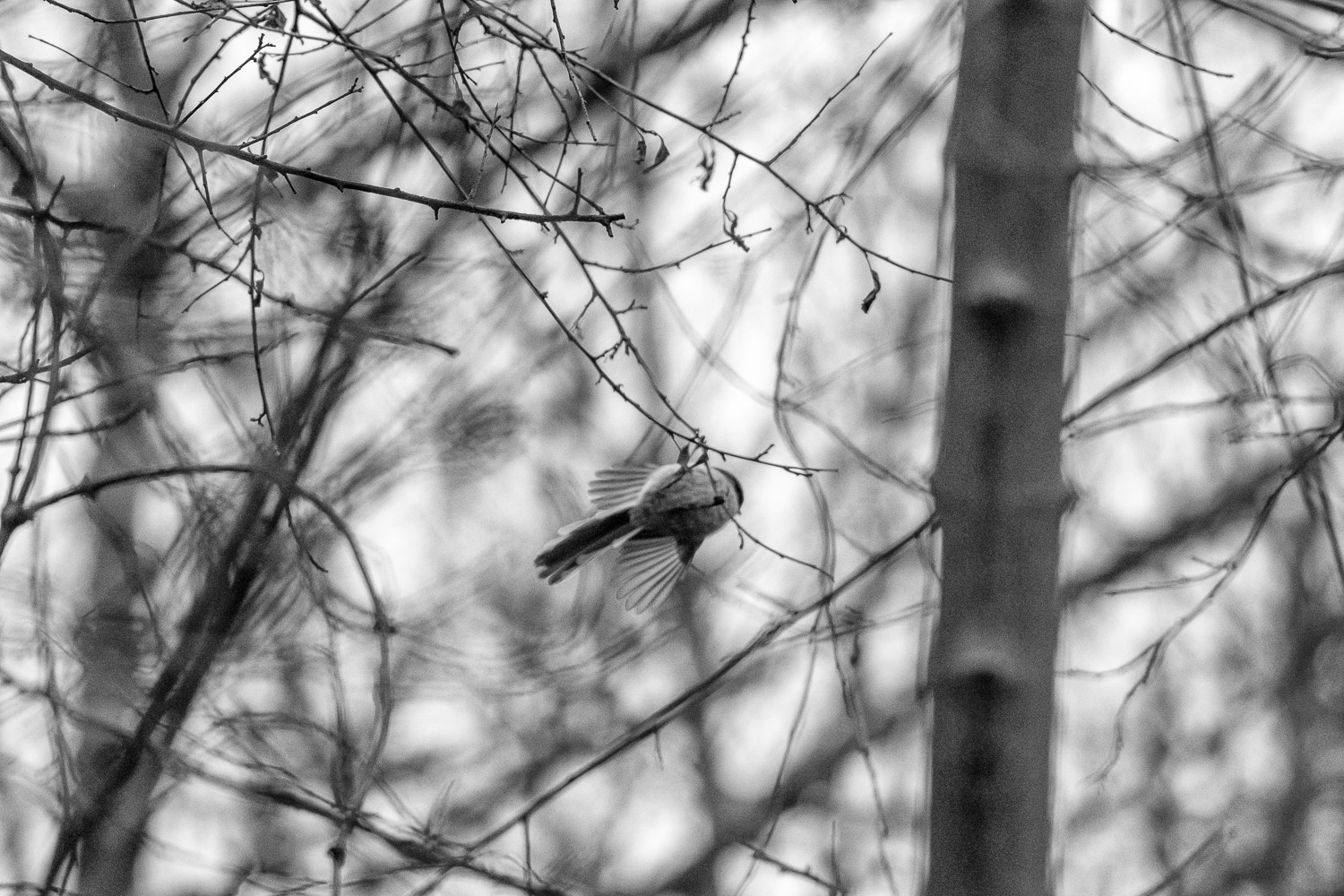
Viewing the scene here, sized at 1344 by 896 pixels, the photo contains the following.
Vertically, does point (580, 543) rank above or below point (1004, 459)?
above

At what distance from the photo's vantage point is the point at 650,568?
203cm

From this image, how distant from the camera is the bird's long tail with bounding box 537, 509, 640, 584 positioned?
203 centimetres

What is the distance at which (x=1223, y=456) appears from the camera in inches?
220

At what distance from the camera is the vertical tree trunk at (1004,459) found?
115 cm

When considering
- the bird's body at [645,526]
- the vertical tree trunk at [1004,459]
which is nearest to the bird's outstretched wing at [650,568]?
the bird's body at [645,526]

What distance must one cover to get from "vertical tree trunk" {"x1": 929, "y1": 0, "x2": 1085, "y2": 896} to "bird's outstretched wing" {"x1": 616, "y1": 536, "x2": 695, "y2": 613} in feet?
2.77

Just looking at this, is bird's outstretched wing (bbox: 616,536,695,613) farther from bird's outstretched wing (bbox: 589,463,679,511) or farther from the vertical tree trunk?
the vertical tree trunk

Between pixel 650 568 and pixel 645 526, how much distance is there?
0.23 ft

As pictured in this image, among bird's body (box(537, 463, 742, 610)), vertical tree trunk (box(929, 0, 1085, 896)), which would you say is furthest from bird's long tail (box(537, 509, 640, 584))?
vertical tree trunk (box(929, 0, 1085, 896))

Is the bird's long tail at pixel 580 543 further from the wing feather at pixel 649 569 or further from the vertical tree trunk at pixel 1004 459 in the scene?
the vertical tree trunk at pixel 1004 459

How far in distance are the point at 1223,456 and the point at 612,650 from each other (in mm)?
3781

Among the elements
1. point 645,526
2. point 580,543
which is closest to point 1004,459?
point 645,526

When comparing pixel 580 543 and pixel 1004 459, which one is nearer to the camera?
pixel 1004 459

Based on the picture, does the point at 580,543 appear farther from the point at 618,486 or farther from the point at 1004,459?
the point at 1004,459
